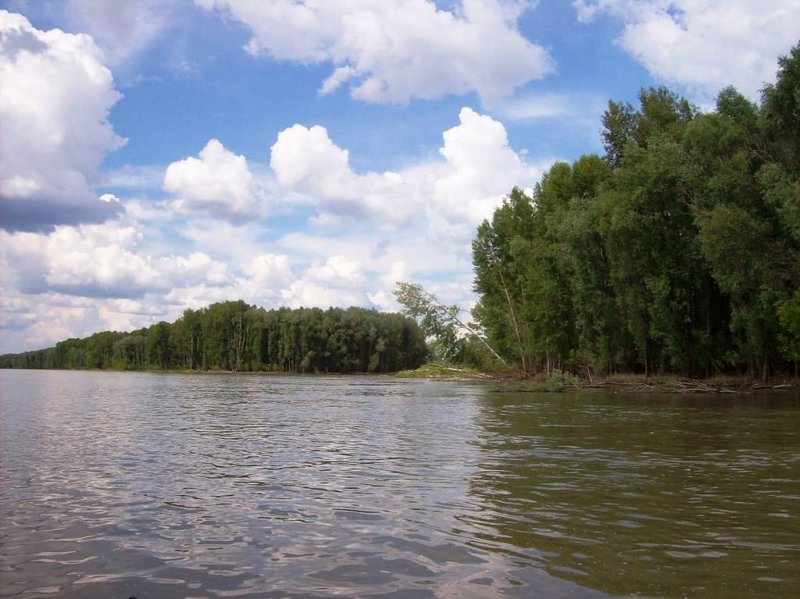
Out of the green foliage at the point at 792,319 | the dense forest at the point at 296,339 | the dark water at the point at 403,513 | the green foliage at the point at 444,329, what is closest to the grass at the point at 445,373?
the green foliage at the point at 444,329

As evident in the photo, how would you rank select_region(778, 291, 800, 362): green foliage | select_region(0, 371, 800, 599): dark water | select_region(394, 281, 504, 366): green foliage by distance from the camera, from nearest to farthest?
select_region(0, 371, 800, 599): dark water < select_region(778, 291, 800, 362): green foliage < select_region(394, 281, 504, 366): green foliage

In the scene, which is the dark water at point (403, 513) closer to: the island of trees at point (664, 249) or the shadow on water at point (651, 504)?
the shadow on water at point (651, 504)

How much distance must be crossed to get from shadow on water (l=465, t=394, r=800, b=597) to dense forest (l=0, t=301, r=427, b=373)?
389 feet

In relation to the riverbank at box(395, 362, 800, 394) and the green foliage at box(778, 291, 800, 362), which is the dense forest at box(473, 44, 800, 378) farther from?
the riverbank at box(395, 362, 800, 394)

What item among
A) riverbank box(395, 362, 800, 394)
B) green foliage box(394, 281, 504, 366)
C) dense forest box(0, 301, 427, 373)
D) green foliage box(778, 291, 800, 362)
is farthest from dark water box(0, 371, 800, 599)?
dense forest box(0, 301, 427, 373)

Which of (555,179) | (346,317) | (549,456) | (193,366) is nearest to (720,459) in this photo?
(549,456)

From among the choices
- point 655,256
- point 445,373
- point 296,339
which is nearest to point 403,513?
point 655,256

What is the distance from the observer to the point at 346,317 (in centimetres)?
14700

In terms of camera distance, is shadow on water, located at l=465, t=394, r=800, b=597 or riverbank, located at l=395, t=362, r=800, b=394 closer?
shadow on water, located at l=465, t=394, r=800, b=597

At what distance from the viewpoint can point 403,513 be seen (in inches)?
407

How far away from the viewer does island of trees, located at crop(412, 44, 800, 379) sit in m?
Answer: 36.6

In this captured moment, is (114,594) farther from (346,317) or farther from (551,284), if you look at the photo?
(346,317)

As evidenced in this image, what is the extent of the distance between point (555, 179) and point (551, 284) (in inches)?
389

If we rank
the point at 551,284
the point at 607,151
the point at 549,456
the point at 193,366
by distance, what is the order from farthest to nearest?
the point at 193,366 → the point at 607,151 → the point at 551,284 → the point at 549,456
